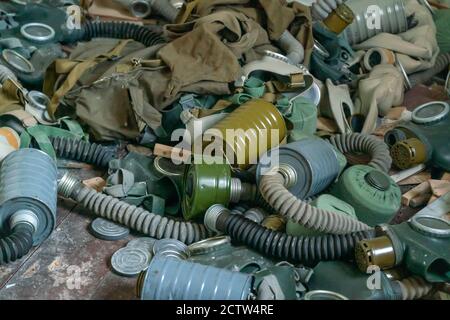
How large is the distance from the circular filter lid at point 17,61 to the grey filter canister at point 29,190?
2.58 ft

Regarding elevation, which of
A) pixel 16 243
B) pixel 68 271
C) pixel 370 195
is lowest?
pixel 68 271

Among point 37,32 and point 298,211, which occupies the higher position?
point 298,211

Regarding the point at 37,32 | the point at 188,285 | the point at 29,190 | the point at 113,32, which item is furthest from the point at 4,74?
the point at 188,285

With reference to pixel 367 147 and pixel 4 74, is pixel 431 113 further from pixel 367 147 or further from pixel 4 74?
pixel 4 74

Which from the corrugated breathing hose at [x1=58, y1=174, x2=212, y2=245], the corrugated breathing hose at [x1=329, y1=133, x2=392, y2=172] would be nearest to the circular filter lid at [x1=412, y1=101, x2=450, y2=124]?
the corrugated breathing hose at [x1=329, y1=133, x2=392, y2=172]

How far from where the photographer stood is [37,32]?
290 centimetres

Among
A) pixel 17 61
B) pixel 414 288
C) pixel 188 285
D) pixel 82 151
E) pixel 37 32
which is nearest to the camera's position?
pixel 188 285

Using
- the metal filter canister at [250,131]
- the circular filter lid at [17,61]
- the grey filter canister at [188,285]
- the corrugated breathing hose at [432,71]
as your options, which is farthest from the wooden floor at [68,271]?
the corrugated breathing hose at [432,71]

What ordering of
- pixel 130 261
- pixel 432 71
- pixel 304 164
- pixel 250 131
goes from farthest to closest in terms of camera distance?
pixel 432 71 < pixel 250 131 < pixel 304 164 < pixel 130 261

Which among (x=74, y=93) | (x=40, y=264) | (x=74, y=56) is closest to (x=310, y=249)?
(x=40, y=264)

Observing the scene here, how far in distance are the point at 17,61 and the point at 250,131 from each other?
1.19 m

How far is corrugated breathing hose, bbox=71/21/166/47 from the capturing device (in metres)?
2.89

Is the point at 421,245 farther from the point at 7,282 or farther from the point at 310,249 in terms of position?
the point at 7,282

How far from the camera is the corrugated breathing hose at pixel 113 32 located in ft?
9.48
